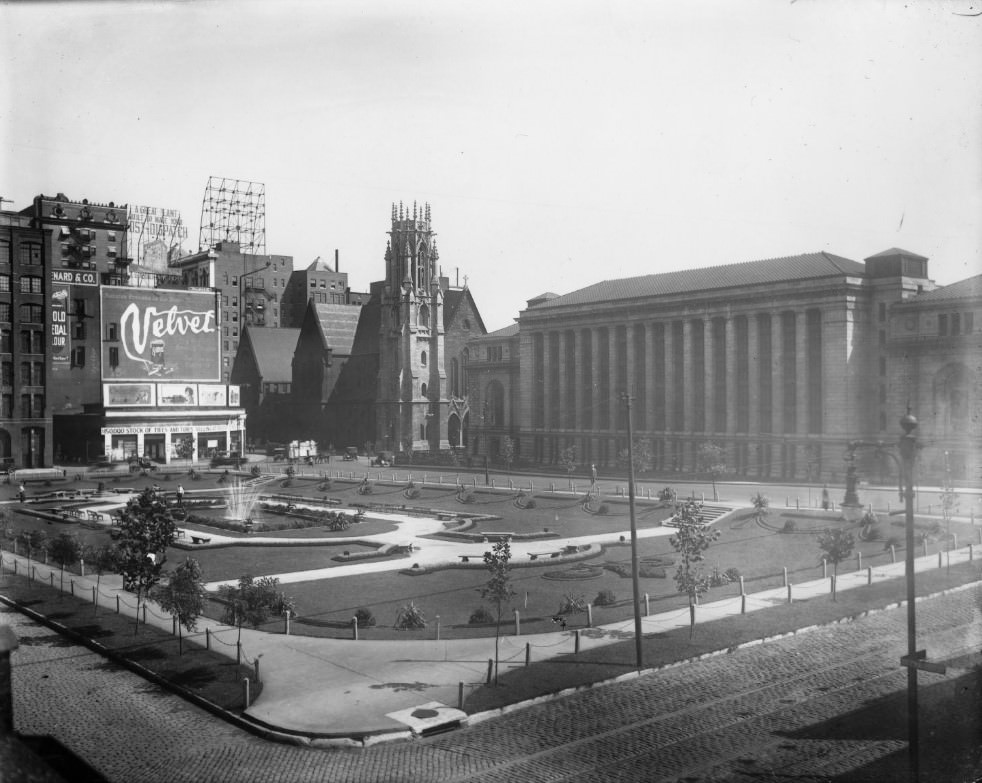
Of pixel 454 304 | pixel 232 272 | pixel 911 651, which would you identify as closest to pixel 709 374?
pixel 232 272

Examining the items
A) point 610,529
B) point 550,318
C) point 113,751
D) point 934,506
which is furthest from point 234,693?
point 550,318

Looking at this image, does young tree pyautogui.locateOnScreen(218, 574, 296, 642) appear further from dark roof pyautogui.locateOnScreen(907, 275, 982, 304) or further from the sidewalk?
dark roof pyautogui.locateOnScreen(907, 275, 982, 304)

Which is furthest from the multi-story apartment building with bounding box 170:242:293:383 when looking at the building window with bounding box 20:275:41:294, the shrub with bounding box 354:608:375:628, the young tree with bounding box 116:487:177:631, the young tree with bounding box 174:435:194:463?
the shrub with bounding box 354:608:375:628

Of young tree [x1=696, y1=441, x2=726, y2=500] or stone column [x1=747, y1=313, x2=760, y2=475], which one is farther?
stone column [x1=747, y1=313, x2=760, y2=475]

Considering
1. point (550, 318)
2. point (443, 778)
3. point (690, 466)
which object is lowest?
point (443, 778)

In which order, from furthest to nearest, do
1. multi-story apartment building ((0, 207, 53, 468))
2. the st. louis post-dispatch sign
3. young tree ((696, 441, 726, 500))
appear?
1. young tree ((696, 441, 726, 500))
2. multi-story apartment building ((0, 207, 53, 468))
3. the st. louis post-dispatch sign

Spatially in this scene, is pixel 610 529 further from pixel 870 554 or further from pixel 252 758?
pixel 252 758
